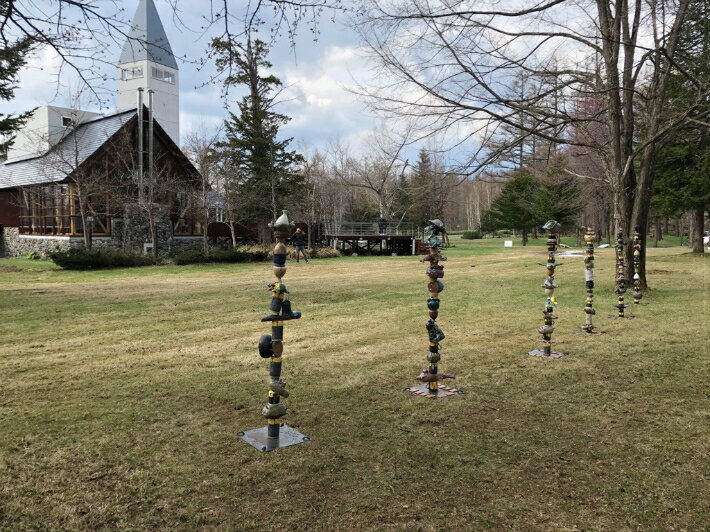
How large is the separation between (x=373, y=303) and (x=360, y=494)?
8.60 metres

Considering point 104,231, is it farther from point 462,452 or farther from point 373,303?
point 462,452

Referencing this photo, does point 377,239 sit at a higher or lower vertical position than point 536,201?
lower

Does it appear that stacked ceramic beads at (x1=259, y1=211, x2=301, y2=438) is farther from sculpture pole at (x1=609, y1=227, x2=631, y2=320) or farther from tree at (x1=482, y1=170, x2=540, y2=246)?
tree at (x1=482, y1=170, x2=540, y2=246)

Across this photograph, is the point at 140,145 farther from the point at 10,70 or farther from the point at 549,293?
the point at 549,293

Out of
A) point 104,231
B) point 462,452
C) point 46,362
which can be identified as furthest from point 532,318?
point 104,231

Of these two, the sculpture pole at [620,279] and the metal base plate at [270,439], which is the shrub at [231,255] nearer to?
the sculpture pole at [620,279]

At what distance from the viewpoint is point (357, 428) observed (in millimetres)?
4422

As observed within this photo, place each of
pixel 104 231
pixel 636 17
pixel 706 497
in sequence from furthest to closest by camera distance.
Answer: pixel 104 231
pixel 636 17
pixel 706 497

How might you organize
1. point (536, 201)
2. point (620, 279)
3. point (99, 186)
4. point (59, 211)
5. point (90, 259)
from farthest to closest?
point (536, 201) < point (59, 211) < point (99, 186) < point (90, 259) < point (620, 279)

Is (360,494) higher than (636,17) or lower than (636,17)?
lower

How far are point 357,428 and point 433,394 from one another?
1081 mm

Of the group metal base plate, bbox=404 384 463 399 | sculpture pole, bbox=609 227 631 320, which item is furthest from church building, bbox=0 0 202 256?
metal base plate, bbox=404 384 463 399

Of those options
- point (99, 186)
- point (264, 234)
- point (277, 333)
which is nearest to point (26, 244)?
point (99, 186)

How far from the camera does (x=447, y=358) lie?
22.4 ft
